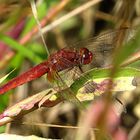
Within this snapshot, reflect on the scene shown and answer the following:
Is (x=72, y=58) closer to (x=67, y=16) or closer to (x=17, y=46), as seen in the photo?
(x=17, y=46)

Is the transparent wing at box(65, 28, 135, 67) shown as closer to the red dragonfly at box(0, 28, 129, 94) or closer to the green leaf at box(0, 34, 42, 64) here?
the red dragonfly at box(0, 28, 129, 94)

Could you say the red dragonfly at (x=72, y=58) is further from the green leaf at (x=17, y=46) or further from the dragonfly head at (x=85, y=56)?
the green leaf at (x=17, y=46)

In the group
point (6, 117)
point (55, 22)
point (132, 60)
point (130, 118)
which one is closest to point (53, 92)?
point (6, 117)

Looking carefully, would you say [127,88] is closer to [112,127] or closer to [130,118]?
[112,127]

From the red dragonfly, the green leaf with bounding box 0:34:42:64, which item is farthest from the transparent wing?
the green leaf with bounding box 0:34:42:64

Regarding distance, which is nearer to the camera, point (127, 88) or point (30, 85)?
point (127, 88)

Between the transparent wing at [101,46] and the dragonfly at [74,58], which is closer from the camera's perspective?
the dragonfly at [74,58]

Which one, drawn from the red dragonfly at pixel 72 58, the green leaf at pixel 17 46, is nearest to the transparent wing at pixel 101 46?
the red dragonfly at pixel 72 58

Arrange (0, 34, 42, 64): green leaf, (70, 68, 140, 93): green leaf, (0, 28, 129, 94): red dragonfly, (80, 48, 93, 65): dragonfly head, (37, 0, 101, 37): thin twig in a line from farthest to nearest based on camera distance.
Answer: (37, 0, 101, 37): thin twig, (0, 34, 42, 64): green leaf, (80, 48, 93, 65): dragonfly head, (0, 28, 129, 94): red dragonfly, (70, 68, 140, 93): green leaf
